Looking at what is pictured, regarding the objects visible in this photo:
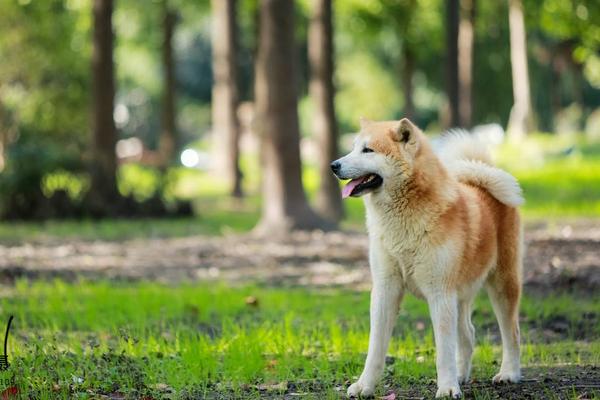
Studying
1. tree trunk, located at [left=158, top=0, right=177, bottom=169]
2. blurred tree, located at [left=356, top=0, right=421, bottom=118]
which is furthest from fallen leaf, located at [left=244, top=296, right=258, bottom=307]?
blurred tree, located at [left=356, top=0, right=421, bottom=118]

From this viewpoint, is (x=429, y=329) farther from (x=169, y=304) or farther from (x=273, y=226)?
(x=273, y=226)

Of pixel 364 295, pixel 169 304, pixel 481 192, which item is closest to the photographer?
pixel 481 192

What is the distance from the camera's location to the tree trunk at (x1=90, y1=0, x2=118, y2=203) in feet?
67.3

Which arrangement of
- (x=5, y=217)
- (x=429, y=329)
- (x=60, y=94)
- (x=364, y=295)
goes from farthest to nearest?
(x=60, y=94), (x=5, y=217), (x=364, y=295), (x=429, y=329)

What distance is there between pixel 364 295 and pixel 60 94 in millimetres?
18835

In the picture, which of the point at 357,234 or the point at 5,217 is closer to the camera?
the point at 357,234

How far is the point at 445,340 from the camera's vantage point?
625cm

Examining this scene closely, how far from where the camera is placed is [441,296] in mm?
6289

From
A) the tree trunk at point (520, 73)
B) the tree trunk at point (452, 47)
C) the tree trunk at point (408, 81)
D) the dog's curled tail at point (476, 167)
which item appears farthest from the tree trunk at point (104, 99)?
the tree trunk at point (408, 81)

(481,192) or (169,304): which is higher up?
(481,192)

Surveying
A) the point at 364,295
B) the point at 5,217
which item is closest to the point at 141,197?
the point at 5,217

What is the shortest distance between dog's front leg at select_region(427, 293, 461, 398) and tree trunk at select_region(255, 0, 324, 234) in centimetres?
1008

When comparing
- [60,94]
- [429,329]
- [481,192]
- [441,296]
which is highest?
[60,94]

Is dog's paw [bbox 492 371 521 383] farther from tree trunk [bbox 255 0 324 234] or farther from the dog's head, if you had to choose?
tree trunk [bbox 255 0 324 234]
